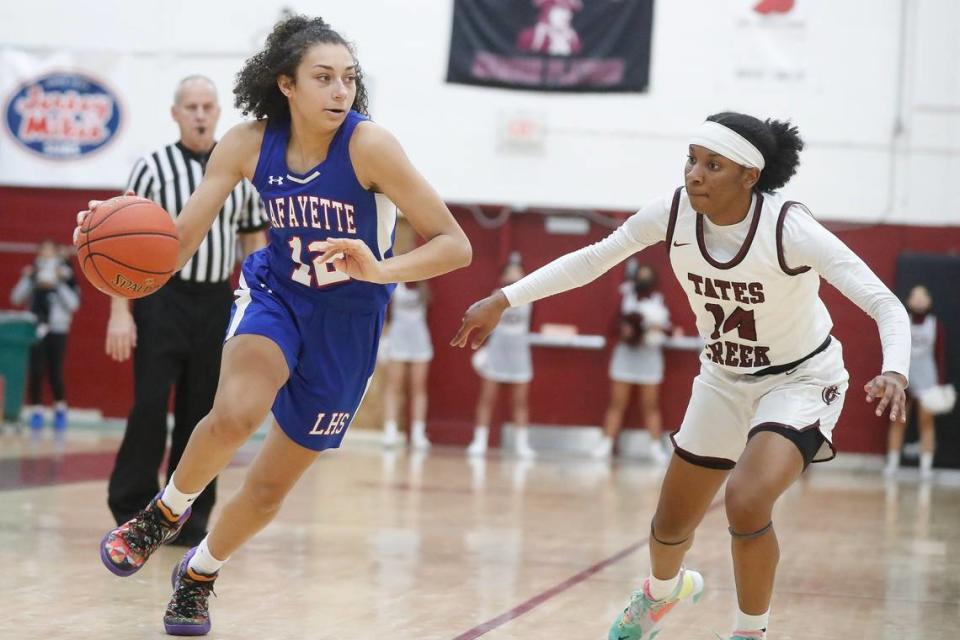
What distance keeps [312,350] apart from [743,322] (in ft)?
4.35

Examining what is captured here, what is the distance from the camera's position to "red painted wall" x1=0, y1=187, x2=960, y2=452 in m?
13.3

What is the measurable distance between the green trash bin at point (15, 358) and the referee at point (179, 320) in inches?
288

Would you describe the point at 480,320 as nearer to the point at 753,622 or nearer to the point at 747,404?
the point at 747,404

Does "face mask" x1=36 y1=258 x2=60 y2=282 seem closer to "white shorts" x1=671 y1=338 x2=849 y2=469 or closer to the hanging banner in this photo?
the hanging banner

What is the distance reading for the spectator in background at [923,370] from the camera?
12.4 metres

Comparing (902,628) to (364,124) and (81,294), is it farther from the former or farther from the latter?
(81,294)

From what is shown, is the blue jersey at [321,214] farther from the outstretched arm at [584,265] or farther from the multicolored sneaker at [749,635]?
the multicolored sneaker at [749,635]

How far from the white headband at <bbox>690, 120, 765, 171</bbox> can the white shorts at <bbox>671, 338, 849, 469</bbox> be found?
637mm

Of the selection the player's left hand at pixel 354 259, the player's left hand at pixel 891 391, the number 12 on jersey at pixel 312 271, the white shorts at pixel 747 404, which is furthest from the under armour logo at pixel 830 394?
the number 12 on jersey at pixel 312 271

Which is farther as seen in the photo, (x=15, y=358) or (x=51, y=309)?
(x=51, y=309)

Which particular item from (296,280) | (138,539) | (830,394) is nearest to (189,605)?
(138,539)

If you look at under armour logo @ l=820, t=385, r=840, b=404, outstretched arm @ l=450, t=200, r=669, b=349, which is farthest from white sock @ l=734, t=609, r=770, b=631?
outstretched arm @ l=450, t=200, r=669, b=349

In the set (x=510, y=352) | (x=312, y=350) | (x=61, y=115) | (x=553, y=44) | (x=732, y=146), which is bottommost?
(x=510, y=352)

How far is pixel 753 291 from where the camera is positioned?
12.7 feet
